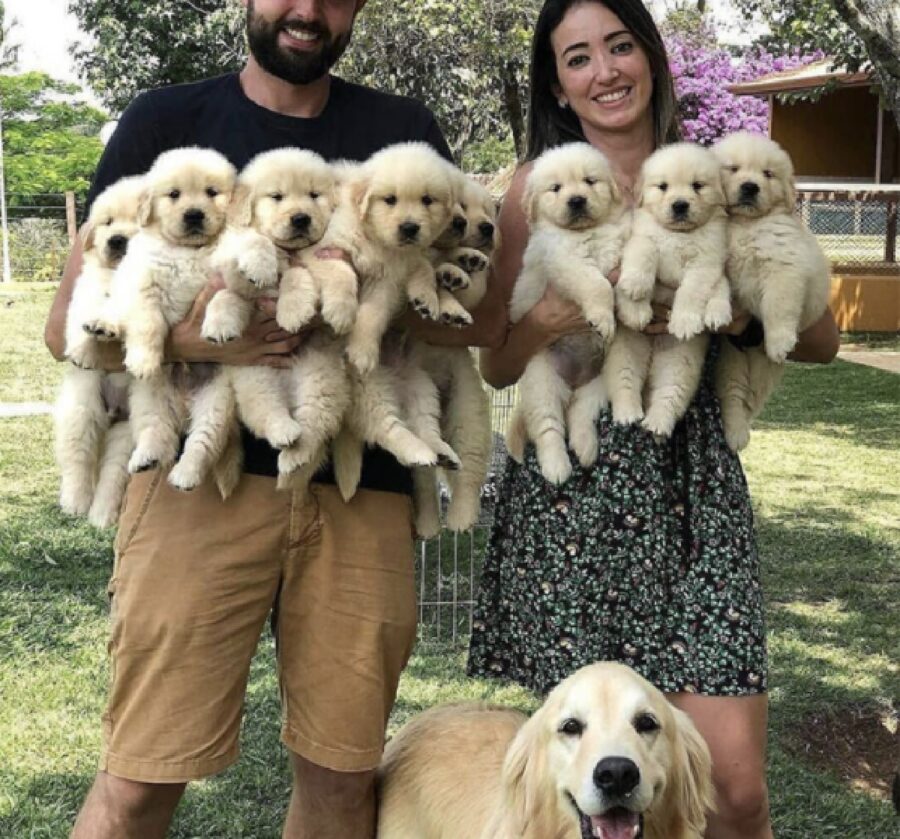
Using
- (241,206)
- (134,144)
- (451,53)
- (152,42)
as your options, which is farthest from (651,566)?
(152,42)

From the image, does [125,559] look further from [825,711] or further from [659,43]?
[825,711]

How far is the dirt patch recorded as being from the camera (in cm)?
372

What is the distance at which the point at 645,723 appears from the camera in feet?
7.02

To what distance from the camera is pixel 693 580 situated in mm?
2445

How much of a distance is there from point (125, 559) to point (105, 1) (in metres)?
20.4

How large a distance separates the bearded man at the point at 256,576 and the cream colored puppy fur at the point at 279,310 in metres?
0.06

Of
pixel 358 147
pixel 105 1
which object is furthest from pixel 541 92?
pixel 105 1

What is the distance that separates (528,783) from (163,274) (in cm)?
122

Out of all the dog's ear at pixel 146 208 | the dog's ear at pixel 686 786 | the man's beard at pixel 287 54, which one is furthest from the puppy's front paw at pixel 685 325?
the dog's ear at pixel 146 208

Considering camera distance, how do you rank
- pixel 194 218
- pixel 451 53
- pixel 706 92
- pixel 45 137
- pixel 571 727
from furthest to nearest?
1. pixel 45 137
2. pixel 706 92
3. pixel 451 53
4. pixel 194 218
5. pixel 571 727

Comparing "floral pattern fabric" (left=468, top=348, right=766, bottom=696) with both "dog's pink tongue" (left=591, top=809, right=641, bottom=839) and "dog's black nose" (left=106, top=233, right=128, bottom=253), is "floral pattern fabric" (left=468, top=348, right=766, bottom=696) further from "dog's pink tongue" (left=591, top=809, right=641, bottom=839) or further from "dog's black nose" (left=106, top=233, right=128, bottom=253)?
"dog's black nose" (left=106, top=233, right=128, bottom=253)

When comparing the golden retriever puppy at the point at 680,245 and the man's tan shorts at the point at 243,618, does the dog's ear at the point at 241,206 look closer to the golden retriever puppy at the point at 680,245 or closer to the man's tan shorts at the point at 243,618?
the man's tan shorts at the point at 243,618

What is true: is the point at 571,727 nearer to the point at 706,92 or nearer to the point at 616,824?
the point at 616,824

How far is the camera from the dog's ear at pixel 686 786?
2.18 metres
